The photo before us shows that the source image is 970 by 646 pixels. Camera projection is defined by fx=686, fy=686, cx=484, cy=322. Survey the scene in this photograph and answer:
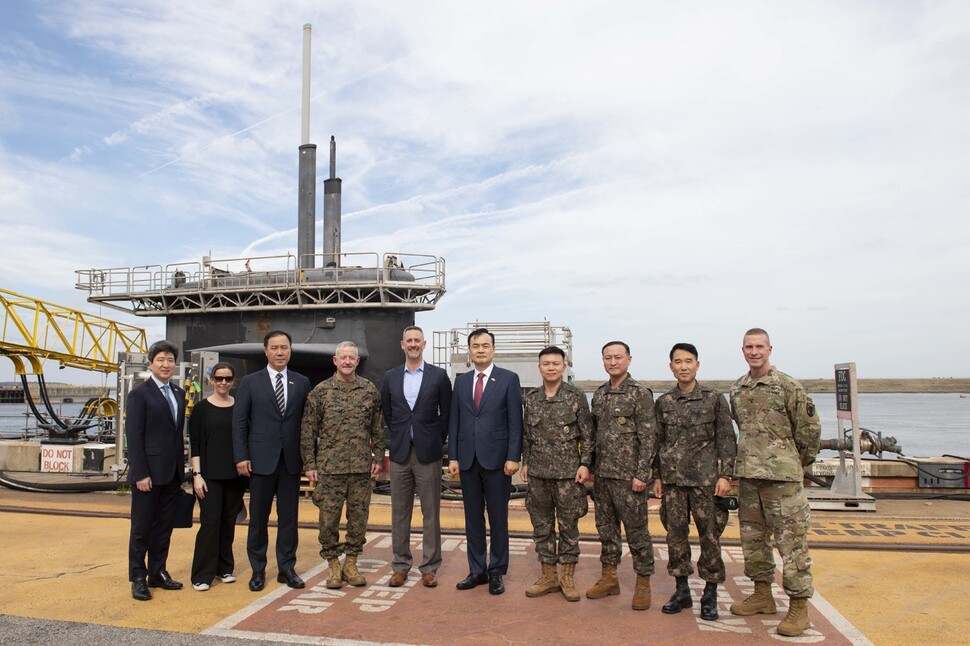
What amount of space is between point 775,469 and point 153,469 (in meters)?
4.70

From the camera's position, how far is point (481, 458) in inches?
217

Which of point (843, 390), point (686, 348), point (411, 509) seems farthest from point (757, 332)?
point (843, 390)

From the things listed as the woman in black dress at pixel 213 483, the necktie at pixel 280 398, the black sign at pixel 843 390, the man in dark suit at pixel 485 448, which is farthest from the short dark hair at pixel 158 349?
the black sign at pixel 843 390

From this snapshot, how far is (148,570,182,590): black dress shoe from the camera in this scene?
5.52 m

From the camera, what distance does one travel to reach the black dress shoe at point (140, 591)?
5254 millimetres

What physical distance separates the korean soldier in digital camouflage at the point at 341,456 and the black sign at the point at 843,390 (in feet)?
22.9

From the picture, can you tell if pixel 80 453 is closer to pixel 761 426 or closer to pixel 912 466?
pixel 761 426

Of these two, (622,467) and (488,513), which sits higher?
(622,467)

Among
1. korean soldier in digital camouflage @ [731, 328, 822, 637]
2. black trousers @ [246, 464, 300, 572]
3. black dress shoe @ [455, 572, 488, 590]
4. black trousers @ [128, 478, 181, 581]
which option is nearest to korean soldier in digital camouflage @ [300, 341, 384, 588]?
black trousers @ [246, 464, 300, 572]

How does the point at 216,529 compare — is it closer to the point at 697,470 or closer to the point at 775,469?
the point at 697,470

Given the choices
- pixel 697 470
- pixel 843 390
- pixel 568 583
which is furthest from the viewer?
pixel 843 390

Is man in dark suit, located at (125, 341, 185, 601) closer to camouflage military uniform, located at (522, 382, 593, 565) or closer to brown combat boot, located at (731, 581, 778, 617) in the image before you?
camouflage military uniform, located at (522, 382, 593, 565)

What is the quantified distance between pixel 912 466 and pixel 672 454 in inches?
324

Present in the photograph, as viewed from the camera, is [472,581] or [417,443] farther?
[417,443]
